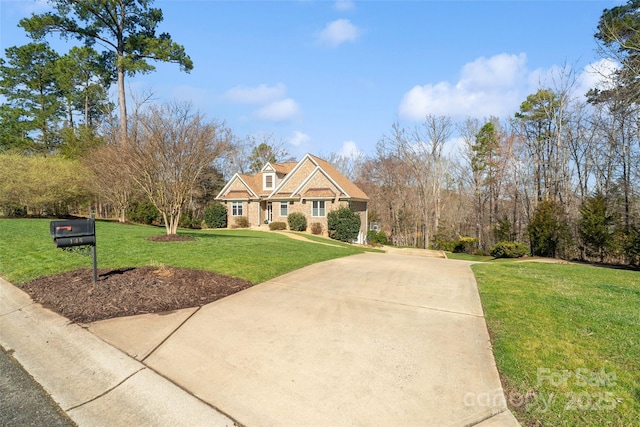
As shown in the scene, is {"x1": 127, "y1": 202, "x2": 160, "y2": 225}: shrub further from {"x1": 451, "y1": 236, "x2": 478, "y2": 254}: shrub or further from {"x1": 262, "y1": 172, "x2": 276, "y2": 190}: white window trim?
{"x1": 451, "y1": 236, "x2": 478, "y2": 254}: shrub

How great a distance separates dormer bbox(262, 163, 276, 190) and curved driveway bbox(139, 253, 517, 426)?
24.6m

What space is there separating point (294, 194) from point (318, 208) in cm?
252

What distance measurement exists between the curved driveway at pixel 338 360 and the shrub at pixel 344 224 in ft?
59.5

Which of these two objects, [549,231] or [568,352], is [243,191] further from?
[568,352]

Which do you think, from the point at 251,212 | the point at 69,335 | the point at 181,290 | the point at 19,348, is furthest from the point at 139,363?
the point at 251,212

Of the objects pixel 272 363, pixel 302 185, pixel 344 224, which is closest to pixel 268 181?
pixel 302 185

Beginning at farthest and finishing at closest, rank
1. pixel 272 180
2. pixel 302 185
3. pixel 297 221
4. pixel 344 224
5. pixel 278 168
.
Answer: pixel 278 168
pixel 272 180
pixel 302 185
pixel 297 221
pixel 344 224

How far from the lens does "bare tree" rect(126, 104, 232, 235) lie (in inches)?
467

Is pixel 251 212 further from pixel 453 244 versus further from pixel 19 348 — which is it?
pixel 19 348

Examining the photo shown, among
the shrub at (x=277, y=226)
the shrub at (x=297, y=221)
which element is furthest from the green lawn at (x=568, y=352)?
the shrub at (x=277, y=226)

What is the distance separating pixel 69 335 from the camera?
3918 millimetres

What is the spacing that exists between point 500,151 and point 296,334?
3199 centimetres

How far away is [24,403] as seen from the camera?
272cm

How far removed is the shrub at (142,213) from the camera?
2789 cm
